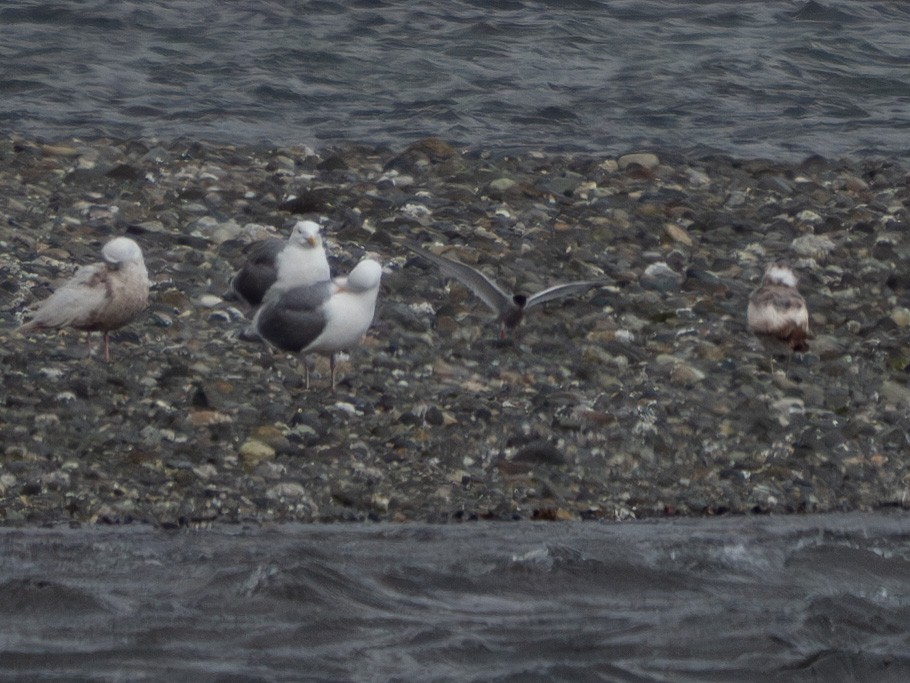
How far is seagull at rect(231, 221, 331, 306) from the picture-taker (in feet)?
34.3

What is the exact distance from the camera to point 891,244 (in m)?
12.7

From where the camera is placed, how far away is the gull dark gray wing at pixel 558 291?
34.3ft

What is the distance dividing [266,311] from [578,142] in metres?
7.43

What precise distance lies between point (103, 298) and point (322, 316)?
132 cm

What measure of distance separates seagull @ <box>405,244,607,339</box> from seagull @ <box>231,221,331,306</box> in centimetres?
68

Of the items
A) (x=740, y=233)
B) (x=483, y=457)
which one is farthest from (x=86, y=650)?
(x=740, y=233)

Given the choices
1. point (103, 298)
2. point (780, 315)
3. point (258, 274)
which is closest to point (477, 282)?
point (258, 274)

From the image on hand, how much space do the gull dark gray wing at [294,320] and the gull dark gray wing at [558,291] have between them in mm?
1505

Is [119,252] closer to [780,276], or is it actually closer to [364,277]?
[364,277]

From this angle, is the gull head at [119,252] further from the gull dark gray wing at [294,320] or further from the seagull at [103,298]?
the gull dark gray wing at [294,320]

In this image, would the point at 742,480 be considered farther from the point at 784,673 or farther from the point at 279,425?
the point at 279,425

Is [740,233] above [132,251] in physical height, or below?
below

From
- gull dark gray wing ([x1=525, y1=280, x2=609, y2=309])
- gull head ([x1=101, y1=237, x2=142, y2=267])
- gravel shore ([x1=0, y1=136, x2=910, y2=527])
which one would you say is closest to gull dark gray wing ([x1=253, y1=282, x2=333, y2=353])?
gravel shore ([x1=0, y1=136, x2=910, y2=527])

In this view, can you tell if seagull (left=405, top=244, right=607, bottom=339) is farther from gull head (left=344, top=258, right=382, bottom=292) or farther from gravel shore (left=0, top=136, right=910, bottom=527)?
gull head (left=344, top=258, right=382, bottom=292)
